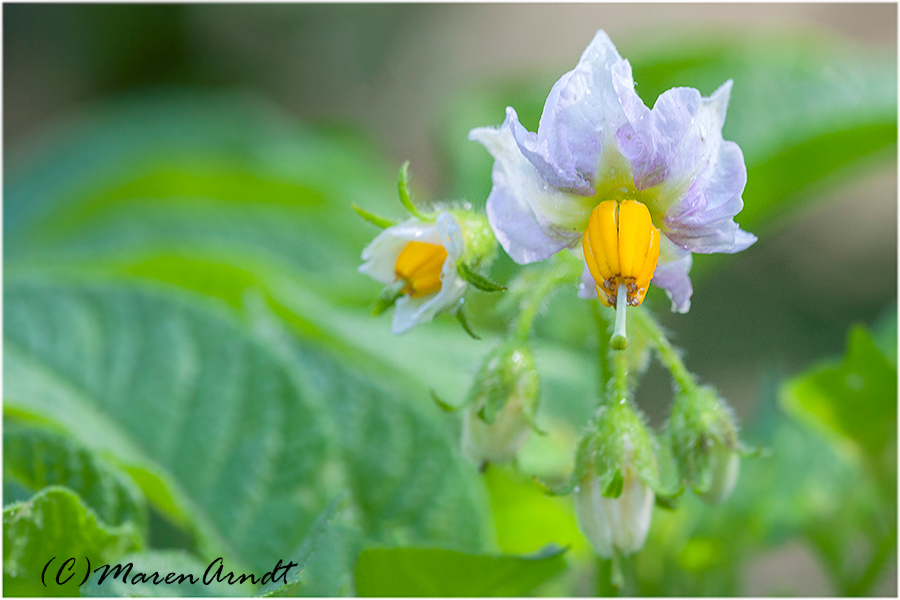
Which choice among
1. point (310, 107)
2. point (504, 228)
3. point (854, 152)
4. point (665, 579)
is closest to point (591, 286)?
point (504, 228)

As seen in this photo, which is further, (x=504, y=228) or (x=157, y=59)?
(x=157, y=59)

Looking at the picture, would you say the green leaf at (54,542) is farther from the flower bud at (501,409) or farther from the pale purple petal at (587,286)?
the pale purple petal at (587,286)

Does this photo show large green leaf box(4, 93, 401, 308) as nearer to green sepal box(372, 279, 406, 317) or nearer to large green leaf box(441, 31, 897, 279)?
large green leaf box(441, 31, 897, 279)

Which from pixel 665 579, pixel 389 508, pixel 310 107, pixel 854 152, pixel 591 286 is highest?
pixel 310 107

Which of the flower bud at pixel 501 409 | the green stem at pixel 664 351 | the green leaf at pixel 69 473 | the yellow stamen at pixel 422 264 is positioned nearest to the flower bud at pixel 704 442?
the green stem at pixel 664 351

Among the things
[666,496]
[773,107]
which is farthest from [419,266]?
[773,107]

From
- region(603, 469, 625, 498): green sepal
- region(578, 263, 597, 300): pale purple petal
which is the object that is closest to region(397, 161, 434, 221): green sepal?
region(578, 263, 597, 300): pale purple petal

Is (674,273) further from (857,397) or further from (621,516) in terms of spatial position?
(857,397)

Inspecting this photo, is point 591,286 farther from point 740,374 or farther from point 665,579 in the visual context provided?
point 740,374
